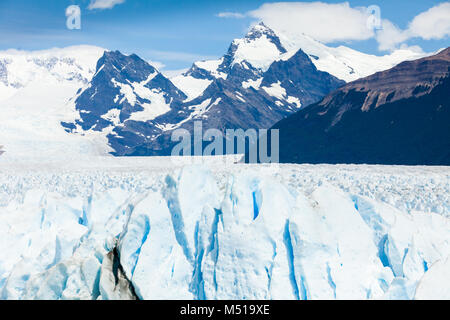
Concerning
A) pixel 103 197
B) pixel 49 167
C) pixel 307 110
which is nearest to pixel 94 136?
pixel 307 110

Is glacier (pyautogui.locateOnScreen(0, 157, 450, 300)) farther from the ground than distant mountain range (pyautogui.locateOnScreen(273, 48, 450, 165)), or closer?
closer

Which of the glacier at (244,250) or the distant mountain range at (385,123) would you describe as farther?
the distant mountain range at (385,123)

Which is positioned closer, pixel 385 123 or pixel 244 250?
pixel 244 250

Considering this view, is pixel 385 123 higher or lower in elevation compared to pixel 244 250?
higher

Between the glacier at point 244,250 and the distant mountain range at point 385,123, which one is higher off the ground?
the distant mountain range at point 385,123

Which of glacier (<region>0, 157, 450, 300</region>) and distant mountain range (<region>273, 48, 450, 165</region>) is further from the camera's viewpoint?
distant mountain range (<region>273, 48, 450, 165</region>)

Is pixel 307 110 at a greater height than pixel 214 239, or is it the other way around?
pixel 307 110

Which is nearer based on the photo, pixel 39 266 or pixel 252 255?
pixel 252 255

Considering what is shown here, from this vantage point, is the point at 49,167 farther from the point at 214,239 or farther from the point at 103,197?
the point at 214,239
